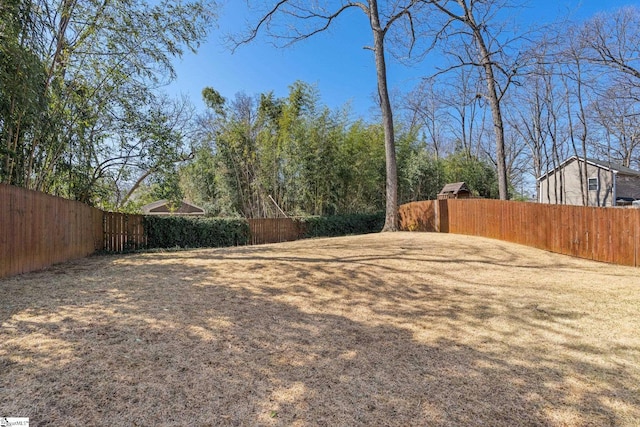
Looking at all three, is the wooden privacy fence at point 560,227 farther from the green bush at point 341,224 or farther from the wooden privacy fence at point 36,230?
the wooden privacy fence at point 36,230

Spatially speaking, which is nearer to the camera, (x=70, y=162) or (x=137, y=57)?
(x=137, y=57)

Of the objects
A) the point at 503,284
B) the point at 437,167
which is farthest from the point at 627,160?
the point at 503,284

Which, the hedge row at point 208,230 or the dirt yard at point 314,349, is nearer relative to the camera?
the dirt yard at point 314,349

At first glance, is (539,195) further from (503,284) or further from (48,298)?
(48,298)

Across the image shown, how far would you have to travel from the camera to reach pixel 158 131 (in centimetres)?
750

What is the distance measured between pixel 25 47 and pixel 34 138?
3.89 ft

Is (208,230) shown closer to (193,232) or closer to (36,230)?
(193,232)

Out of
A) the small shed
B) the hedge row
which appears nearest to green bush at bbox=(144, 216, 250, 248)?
the hedge row

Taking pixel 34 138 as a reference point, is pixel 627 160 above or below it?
above

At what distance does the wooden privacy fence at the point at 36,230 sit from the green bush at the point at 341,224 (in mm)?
7000

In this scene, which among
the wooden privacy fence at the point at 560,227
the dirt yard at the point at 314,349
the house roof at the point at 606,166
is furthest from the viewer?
the house roof at the point at 606,166

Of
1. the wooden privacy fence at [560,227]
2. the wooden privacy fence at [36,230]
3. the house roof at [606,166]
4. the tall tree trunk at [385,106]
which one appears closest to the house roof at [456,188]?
the wooden privacy fence at [560,227]

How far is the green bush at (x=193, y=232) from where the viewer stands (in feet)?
26.6

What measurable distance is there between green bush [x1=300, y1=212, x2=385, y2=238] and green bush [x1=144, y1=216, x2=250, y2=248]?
243 centimetres
